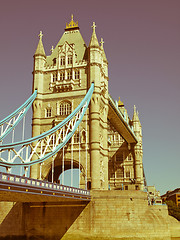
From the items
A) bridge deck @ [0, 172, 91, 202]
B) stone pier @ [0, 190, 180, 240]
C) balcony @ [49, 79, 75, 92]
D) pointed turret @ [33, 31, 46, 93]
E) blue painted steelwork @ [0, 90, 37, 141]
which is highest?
pointed turret @ [33, 31, 46, 93]

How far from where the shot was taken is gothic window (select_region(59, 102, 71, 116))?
160 ft

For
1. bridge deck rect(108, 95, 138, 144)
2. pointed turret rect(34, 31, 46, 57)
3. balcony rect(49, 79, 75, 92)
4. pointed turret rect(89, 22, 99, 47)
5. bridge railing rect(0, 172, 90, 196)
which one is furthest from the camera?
bridge deck rect(108, 95, 138, 144)

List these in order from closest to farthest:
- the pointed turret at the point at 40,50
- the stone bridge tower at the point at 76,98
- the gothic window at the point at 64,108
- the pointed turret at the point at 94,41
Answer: the stone bridge tower at the point at 76,98
the gothic window at the point at 64,108
the pointed turret at the point at 94,41
the pointed turret at the point at 40,50

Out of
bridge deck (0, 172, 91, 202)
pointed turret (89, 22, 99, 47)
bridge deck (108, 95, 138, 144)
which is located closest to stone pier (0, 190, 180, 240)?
bridge deck (0, 172, 91, 202)

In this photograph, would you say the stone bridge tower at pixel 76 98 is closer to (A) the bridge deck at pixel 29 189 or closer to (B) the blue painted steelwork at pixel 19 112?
(B) the blue painted steelwork at pixel 19 112

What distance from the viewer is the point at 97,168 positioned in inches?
1779

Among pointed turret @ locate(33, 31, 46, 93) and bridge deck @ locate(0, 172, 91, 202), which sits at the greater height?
pointed turret @ locate(33, 31, 46, 93)

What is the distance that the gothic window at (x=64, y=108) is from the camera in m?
48.8

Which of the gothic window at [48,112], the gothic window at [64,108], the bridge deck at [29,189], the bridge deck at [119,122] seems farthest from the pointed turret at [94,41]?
the bridge deck at [29,189]

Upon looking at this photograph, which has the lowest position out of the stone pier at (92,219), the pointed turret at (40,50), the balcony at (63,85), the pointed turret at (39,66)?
the stone pier at (92,219)

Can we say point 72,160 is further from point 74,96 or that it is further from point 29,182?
point 29,182

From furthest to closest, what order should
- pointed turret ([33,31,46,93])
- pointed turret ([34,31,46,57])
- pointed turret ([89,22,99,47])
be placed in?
pointed turret ([34,31,46,57]), pointed turret ([33,31,46,93]), pointed turret ([89,22,99,47])

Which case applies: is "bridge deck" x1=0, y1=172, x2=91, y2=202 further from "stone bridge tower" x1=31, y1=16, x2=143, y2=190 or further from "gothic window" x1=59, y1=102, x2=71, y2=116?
"gothic window" x1=59, y1=102, x2=71, y2=116

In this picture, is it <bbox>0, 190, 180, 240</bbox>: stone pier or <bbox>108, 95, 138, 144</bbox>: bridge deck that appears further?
<bbox>108, 95, 138, 144</bbox>: bridge deck
